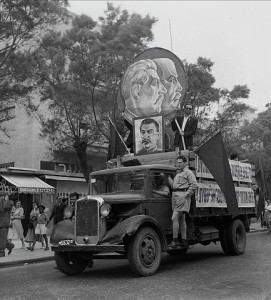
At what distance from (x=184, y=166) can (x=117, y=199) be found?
164 cm

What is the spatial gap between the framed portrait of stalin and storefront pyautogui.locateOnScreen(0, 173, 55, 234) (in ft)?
33.5

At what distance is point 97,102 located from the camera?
1903cm

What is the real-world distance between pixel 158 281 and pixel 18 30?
10000 mm

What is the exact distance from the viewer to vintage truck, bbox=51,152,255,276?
8.27m

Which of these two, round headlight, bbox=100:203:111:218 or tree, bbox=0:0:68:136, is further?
tree, bbox=0:0:68:136

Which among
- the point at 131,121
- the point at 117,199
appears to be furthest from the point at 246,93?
the point at 117,199

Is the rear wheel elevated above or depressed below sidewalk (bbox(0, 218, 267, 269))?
above

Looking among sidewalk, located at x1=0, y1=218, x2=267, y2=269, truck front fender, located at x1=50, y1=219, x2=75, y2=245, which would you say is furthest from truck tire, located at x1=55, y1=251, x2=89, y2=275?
sidewalk, located at x1=0, y1=218, x2=267, y2=269

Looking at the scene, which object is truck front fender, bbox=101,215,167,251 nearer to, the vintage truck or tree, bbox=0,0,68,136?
the vintage truck

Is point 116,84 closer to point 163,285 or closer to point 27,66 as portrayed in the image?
point 27,66

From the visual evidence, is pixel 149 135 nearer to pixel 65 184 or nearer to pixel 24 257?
pixel 24 257

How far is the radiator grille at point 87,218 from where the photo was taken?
852 cm

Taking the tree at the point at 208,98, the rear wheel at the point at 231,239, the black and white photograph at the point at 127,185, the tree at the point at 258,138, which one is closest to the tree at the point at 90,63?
the black and white photograph at the point at 127,185

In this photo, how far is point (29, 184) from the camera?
21.5 m
